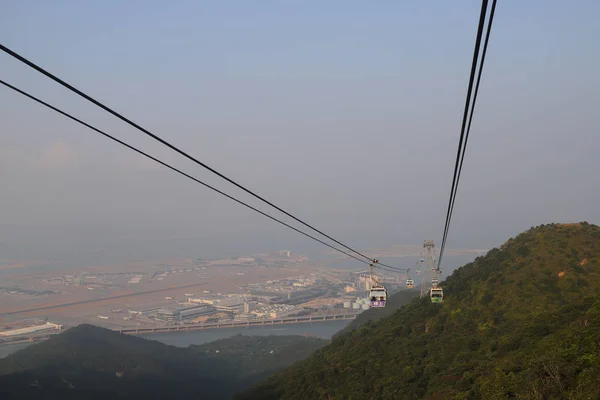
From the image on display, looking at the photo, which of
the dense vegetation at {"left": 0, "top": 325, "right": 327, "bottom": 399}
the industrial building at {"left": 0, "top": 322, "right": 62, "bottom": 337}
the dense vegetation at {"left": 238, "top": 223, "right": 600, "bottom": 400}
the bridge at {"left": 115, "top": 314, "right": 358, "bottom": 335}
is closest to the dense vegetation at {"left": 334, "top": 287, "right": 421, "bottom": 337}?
the dense vegetation at {"left": 0, "top": 325, "right": 327, "bottom": 399}

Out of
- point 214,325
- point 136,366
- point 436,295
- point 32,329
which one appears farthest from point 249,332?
point 436,295

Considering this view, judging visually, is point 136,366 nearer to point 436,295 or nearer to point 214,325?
point 214,325

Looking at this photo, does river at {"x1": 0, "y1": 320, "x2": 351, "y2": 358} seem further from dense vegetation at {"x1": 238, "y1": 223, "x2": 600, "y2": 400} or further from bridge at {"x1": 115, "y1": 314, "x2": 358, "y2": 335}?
dense vegetation at {"x1": 238, "y1": 223, "x2": 600, "y2": 400}

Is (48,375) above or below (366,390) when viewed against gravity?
below

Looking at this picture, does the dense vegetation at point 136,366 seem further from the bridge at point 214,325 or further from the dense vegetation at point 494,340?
the bridge at point 214,325

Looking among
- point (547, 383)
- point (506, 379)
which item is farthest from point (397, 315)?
point (547, 383)

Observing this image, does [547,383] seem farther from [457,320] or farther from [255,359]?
[255,359]
